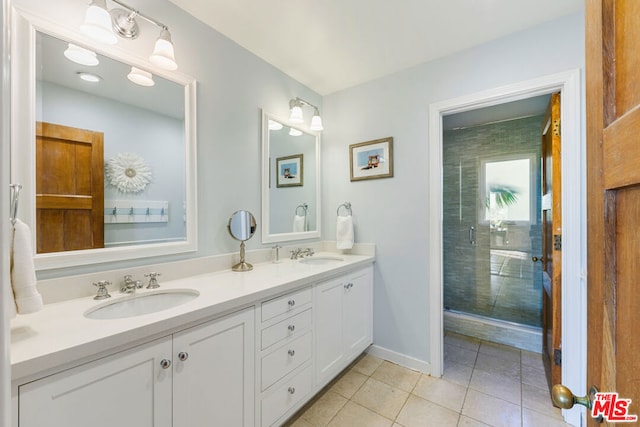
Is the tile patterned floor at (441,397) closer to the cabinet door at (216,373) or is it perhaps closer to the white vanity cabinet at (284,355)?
the white vanity cabinet at (284,355)

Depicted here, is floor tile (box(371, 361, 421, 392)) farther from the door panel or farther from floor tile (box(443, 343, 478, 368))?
the door panel

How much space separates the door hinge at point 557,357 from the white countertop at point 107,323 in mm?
1666

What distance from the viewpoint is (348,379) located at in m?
1.94

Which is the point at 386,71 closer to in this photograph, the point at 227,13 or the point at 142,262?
the point at 227,13

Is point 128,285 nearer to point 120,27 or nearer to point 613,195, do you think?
point 120,27

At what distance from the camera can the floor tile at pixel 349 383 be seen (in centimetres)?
180

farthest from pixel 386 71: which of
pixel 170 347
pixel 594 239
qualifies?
pixel 170 347

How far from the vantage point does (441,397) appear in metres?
1.75

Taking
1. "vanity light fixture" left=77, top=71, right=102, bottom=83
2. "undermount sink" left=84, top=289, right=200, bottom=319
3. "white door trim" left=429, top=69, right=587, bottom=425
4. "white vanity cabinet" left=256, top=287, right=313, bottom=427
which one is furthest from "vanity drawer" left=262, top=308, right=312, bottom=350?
"white door trim" left=429, top=69, right=587, bottom=425

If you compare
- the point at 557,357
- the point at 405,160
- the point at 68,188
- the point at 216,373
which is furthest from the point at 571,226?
the point at 68,188

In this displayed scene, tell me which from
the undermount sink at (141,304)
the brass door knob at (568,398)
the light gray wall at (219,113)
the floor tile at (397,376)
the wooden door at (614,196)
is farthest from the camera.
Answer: the floor tile at (397,376)

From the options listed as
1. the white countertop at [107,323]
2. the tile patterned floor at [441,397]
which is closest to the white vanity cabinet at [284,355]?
the white countertop at [107,323]

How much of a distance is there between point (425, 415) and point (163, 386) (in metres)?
1.48

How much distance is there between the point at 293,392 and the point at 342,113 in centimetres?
218
